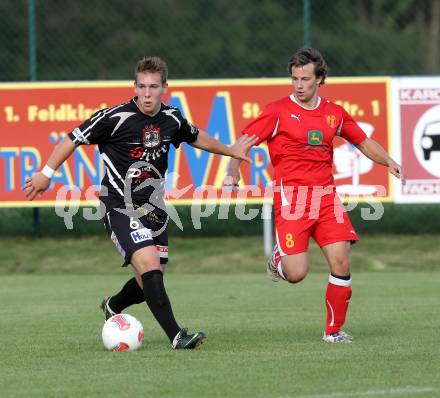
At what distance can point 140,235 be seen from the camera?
8.52 m

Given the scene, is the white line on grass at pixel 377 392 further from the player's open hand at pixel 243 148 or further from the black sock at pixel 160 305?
the player's open hand at pixel 243 148

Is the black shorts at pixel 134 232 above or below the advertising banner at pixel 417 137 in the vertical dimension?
below

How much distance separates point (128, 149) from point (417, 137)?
785 centimetres

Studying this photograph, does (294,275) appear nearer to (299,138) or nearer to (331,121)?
Result: (299,138)

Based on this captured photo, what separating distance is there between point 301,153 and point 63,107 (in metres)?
7.43

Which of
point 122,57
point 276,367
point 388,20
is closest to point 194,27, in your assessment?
point 122,57

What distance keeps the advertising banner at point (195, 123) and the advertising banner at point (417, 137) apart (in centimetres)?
17

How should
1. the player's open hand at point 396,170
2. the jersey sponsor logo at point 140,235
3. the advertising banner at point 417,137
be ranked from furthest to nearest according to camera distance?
the advertising banner at point 417,137 → the player's open hand at point 396,170 → the jersey sponsor logo at point 140,235

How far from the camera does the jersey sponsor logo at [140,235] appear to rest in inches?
334

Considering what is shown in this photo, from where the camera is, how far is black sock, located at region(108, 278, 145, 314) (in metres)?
9.22

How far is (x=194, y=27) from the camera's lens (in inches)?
1094

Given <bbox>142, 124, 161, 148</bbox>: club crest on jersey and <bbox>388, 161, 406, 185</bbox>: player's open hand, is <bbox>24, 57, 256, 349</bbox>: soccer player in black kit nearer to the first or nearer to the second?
<bbox>142, 124, 161, 148</bbox>: club crest on jersey

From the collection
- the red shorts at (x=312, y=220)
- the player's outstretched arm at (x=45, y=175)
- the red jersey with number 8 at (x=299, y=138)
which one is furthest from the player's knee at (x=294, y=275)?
the player's outstretched arm at (x=45, y=175)

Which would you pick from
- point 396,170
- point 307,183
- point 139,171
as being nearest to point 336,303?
point 307,183
